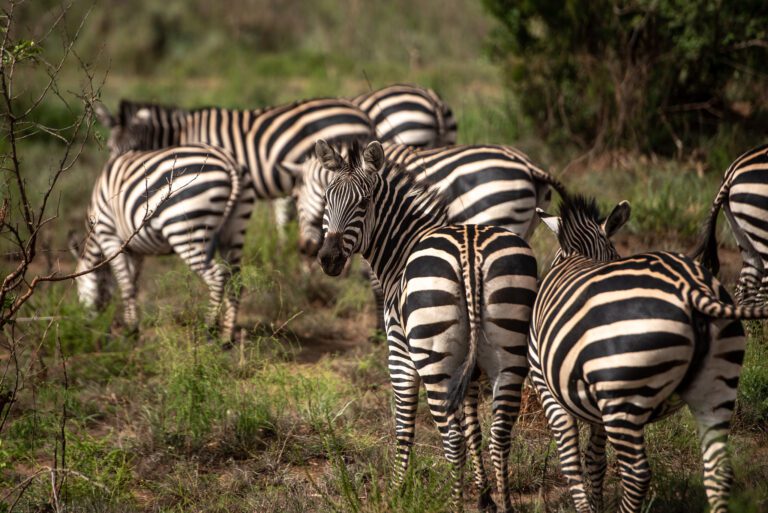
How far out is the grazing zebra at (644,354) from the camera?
3.16m

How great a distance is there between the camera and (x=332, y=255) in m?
4.55

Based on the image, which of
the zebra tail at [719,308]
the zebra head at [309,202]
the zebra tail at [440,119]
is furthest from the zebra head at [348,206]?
the zebra tail at [440,119]

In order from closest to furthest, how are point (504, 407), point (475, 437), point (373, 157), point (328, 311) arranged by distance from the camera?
point (504, 407), point (475, 437), point (373, 157), point (328, 311)

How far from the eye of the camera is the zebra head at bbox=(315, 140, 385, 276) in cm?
457

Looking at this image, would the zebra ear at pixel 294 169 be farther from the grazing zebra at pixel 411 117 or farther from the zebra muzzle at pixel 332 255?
the zebra muzzle at pixel 332 255

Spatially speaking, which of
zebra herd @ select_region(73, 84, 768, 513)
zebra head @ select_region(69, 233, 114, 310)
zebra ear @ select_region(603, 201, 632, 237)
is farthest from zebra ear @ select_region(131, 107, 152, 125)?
zebra ear @ select_region(603, 201, 632, 237)

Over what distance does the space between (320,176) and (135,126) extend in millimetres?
2323

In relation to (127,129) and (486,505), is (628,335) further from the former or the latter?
(127,129)

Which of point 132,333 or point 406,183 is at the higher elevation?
point 406,183

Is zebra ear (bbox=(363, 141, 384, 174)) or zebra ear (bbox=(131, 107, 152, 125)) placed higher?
zebra ear (bbox=(131, 107, 152, 125))

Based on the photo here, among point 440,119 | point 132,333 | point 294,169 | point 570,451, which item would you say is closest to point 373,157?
point 570,451

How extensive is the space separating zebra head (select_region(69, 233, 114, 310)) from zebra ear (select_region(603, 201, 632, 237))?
15.4ft

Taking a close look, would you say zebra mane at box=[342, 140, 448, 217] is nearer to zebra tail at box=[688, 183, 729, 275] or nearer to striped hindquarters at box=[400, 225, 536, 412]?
striped hindquarters at box=[400, 225, 536, 412]

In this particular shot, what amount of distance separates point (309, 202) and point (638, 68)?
175 inches
